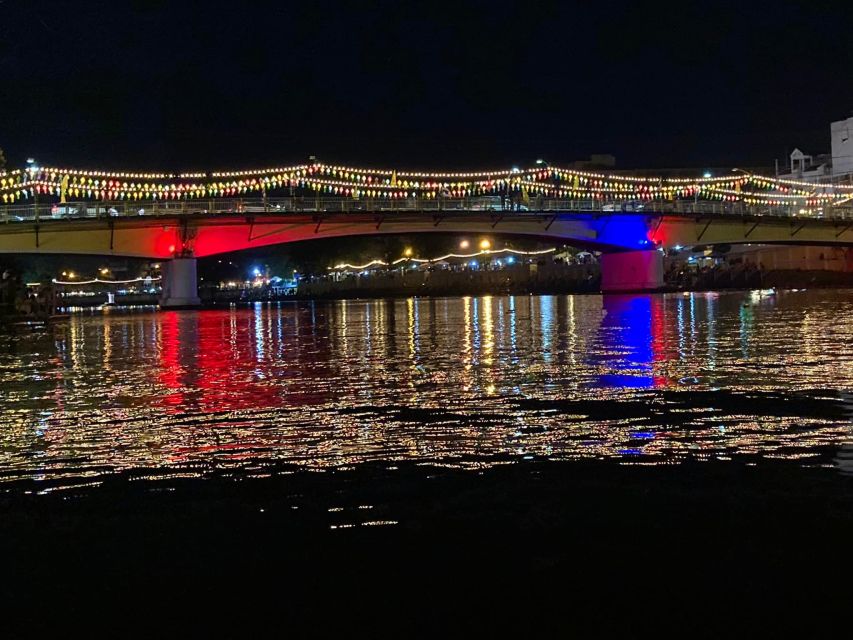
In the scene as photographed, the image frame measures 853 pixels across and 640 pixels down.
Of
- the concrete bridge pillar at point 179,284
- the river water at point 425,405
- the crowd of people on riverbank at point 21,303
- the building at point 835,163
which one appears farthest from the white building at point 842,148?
the river water at point 425,405

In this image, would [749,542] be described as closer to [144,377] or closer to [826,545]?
[826,545]

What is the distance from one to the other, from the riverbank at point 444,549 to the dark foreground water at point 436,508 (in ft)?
0.08

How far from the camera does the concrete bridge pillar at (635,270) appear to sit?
10044 centimetres

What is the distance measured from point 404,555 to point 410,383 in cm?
1101

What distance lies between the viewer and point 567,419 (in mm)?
12555

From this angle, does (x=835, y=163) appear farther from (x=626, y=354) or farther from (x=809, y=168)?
(x=626, y=354)

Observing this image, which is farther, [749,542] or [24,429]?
[24,429]

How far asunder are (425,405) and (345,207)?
69.1 metres

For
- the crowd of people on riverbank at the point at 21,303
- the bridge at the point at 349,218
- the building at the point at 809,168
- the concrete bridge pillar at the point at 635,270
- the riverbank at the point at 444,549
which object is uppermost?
the building at the point at 809,168

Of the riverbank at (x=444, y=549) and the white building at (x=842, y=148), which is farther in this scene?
the white building at (x=842, y=148)

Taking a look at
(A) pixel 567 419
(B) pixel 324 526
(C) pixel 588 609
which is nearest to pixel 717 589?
(C) pixel 588 609

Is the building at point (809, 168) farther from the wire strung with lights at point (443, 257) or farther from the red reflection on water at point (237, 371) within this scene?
the red reflection on water at point (237, 371)

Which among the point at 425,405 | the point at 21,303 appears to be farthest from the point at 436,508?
the point at 21,303

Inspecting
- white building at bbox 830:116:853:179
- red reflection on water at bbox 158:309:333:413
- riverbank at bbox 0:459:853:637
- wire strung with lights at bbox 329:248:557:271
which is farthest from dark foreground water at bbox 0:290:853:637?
wire strung with lights at bbox 329:248:557:271
